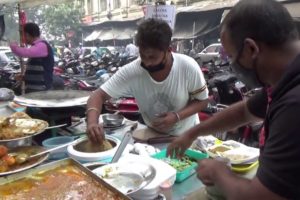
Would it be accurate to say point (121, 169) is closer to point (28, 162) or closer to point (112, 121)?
point (28, 162)

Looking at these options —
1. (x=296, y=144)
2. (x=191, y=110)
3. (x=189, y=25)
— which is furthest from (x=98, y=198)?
(x=189, y=25)

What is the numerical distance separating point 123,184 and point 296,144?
79cm

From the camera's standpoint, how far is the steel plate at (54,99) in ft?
7.68

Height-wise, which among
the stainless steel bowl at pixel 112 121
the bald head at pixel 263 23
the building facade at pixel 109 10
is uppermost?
the building facade at pixel 109 10

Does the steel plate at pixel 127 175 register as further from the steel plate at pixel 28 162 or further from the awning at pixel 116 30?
the awning at pixel 116 30

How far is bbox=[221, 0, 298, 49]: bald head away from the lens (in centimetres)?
112

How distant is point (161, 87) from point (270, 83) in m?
1.36

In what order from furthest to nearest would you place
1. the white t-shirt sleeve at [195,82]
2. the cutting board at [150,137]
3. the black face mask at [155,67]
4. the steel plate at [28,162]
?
the white t-shirt sleeve at [195,82] → the black face mask at [155,67] → the cutting board at [150,137] → the steel plate at [28,162]

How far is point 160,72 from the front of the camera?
98.9 inches

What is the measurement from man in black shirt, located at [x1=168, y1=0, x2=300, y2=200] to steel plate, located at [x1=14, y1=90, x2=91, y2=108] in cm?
133

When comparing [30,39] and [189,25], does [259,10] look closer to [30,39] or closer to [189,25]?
[30,39]

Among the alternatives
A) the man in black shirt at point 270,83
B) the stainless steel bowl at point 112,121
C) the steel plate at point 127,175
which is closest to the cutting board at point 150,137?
the stainless steel bowl at point 112,121

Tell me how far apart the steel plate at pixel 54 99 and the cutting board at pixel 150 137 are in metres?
0.49

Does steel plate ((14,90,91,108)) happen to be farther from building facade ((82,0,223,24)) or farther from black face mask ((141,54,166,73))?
building facade ((82,0,223,24))
